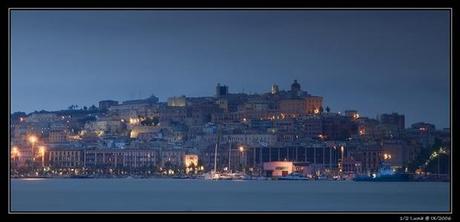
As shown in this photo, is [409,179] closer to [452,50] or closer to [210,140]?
[210,140]

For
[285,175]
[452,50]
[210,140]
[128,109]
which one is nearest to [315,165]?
[285,175]

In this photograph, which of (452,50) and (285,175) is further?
(285,175)

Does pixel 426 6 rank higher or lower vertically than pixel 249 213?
higher

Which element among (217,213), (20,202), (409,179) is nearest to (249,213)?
(217,213)

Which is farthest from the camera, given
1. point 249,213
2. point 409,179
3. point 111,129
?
point 111,129

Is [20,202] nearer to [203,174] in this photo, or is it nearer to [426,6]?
[426,6]

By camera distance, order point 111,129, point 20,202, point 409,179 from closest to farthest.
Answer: point 20,202 → point 409,179 → point 111,129
